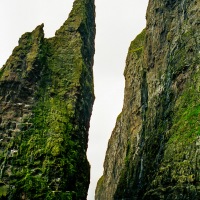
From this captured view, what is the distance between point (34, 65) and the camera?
62.5 m

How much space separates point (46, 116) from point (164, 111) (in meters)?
18.9

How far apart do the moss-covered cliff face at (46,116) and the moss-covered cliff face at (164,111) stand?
10623 mm

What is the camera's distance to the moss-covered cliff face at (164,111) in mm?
47844

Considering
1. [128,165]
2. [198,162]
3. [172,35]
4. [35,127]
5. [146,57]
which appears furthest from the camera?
[146,57]

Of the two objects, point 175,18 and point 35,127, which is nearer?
point 35,127

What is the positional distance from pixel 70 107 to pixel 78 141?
5959 millimetres

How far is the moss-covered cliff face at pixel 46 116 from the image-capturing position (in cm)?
4931

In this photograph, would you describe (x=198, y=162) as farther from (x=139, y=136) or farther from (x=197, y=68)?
(x=139, y=136)

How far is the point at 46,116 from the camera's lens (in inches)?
2244

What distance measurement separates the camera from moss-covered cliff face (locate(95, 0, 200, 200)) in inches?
1884

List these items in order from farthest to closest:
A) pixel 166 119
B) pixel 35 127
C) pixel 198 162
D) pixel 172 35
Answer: pixel 172 35 → pixel 166 119 → pixel 35 127 → pixel 198 162

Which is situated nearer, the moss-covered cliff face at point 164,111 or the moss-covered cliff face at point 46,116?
the moss-covered cliff face at point 164,111

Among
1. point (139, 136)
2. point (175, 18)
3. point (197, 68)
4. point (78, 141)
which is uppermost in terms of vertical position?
point (175, 18)

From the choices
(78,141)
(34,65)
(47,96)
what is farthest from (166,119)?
Answer: (34,65)
